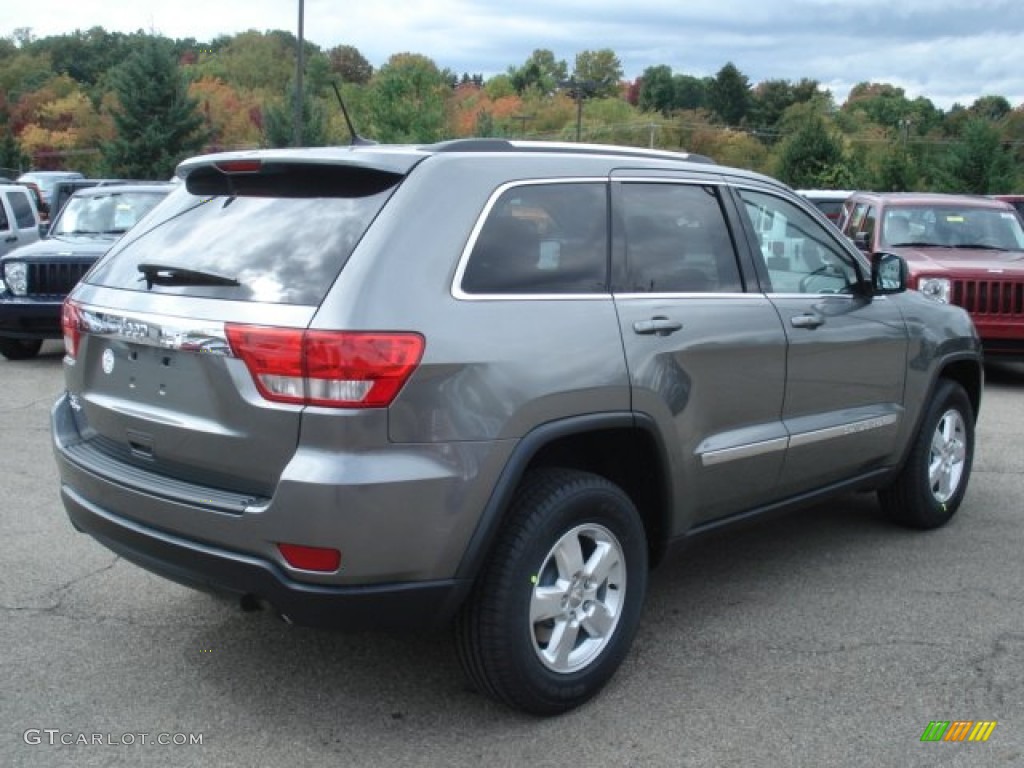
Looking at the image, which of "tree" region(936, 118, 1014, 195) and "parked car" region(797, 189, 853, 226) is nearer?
"parked car" region(797, 189, 853, 226)

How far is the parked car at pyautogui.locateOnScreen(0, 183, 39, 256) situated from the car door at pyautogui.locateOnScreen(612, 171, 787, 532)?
444 inches

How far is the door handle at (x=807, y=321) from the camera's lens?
454 centimetres

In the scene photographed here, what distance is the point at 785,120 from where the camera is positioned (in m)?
88.2

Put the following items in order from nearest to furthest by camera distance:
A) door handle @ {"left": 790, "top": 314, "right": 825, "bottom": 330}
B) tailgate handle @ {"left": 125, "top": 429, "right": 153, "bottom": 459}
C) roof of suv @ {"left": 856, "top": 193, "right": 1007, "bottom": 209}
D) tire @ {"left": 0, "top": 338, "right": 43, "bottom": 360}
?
1. tailgate handle @ {"left": 125, "top": 429, "right": 153, "bottom": 459}
2. door handle @ {"left": 790, "top": 314, "right": 825, "bottom": 330}
3. tire @ {"left": 0, "top": 338, "right": 43, "bottom": 360}
4. roof of suv @ {"left": 856, "top": 193, "right": 1007, "bottom": 209}

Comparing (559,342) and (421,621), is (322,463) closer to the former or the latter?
(421,621)

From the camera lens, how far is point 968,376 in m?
6.01

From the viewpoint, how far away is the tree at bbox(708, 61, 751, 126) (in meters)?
105

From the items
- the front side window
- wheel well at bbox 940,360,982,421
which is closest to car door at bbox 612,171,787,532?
the front side window

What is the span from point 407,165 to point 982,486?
4833 millimetres

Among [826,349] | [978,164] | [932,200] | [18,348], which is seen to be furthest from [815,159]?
[826,349]

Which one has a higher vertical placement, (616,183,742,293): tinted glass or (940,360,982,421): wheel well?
(616,183,742,293): tinted glass

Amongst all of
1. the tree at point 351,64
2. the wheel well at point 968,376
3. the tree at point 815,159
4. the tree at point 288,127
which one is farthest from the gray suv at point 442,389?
the tree at point 351,64

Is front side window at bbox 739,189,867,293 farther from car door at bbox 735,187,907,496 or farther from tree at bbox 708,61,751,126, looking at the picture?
tree at bbox 708,61,751,126

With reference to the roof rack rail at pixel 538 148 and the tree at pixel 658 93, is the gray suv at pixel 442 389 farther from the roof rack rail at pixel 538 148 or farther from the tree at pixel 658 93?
the tree at pixel 658 93
